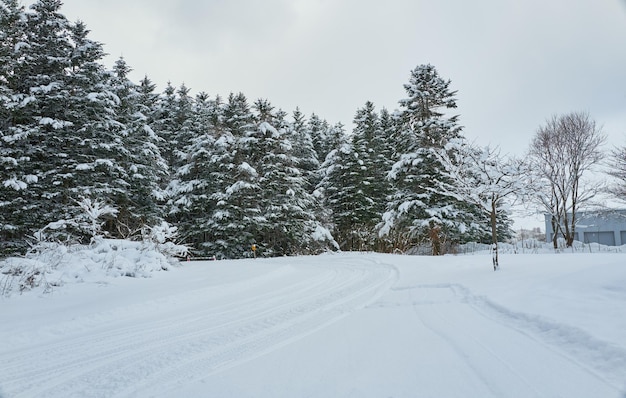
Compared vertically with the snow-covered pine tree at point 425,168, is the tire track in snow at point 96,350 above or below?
below

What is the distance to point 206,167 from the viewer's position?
73.7ft

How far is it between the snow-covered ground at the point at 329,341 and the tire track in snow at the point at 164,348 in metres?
0.02

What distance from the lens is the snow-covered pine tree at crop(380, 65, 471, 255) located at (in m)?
18.1

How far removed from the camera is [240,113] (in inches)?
992

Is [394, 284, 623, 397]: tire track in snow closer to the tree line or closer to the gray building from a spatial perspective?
the tree line

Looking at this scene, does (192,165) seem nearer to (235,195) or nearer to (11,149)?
(235,195)

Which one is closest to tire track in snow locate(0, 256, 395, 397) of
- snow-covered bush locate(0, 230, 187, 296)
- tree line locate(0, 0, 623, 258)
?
snow-covered bush locate(0, 230, 187, 296)

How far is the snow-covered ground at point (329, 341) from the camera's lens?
2928 mm

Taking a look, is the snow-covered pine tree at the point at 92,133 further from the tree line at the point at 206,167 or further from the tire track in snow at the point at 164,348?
the tire track in snow at the point at 164,348

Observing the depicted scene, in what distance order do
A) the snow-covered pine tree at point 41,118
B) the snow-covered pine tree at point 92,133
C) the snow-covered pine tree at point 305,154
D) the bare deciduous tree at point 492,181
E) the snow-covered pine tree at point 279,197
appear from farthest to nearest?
the snow-covered pine tree at point 305,154
the snow-covered pine tree at point 279,197
the snow-covered pine tree at point 92,133
the snow-covered pine tree at point 41,118
the bare deciduous tree at point 492,181

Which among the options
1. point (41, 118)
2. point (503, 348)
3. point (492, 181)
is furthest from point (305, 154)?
point (503, 348)

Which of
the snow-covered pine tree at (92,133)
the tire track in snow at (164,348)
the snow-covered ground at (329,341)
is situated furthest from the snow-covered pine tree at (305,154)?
the tire track in snow at (164,348)

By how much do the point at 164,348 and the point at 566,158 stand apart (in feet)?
73.1

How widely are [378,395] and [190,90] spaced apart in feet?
97.8
